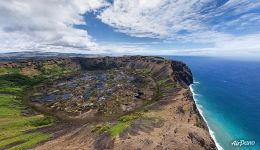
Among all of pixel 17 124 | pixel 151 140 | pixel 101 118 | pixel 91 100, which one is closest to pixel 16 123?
pixel 17 124

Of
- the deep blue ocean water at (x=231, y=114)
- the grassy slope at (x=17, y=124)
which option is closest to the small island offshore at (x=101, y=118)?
the grassy slope at (x=17, y=124)

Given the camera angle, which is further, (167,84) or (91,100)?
(167,84)

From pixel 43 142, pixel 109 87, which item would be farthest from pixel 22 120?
pixel 109 87

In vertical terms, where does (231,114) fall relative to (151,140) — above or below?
below

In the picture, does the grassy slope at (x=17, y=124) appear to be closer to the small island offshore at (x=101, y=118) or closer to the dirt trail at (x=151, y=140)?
the small island offshore at (x=101, y=118)

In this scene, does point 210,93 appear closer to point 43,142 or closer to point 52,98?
point 52,98

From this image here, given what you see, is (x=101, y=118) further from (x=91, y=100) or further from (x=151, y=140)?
(x=151, y=140)

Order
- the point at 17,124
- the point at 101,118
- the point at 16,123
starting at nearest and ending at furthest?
the point at 17,124, the point at 16,123, the point at 101,118

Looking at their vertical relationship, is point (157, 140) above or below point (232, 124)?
above

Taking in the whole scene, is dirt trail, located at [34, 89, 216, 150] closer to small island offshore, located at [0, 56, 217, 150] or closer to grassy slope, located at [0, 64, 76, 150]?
A: small island offshore, located at [0, 56, 217, 150]

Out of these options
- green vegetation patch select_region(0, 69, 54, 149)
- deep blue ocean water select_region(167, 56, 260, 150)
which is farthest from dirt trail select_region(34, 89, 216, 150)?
deep blue ocean water select_region(167, 56, 260, 150)

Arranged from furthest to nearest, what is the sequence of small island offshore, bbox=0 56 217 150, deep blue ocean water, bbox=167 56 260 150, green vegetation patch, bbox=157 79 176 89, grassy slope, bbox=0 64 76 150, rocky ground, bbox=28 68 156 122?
green vegetation patch, bbox=157 79 176 89 < rocky ground, bbox=28 68 156 122 < deep blue ocean water, bbox=167 56 260 150 < grassy slope, bbox=0 64 76 150 < small island offshore, bbox=0 56 217 150
